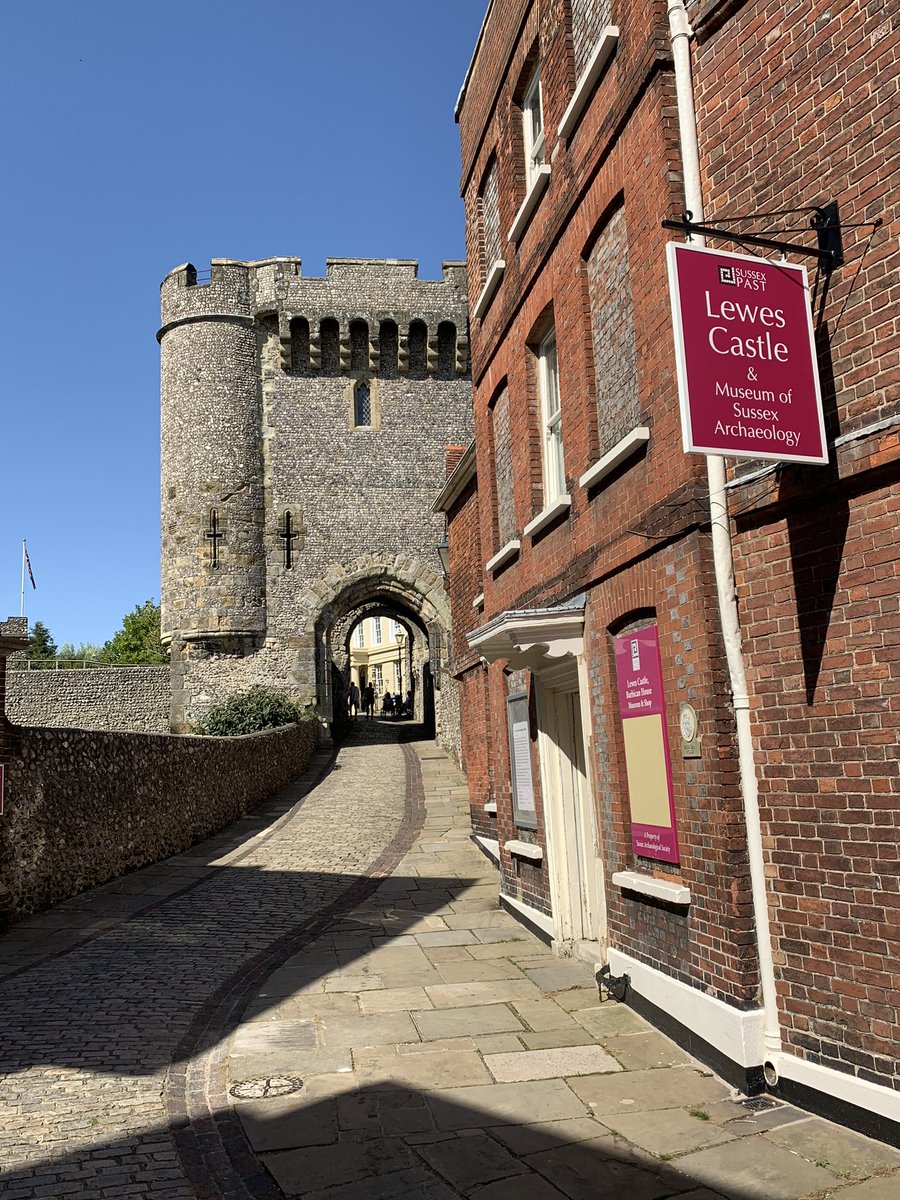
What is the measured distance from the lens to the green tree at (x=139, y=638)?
6269 centimetres

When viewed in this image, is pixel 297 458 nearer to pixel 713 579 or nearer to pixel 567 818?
pixel 567 818

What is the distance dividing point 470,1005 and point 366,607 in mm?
30949

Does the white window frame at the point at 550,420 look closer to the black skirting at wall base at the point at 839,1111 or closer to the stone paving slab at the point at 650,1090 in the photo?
the stone paving slab at the point at 650,1090

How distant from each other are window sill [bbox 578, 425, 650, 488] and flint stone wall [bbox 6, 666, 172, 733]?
86.4 ft

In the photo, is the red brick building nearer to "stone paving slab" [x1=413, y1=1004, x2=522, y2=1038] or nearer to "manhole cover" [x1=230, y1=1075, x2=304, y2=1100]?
"stone paving slab" [x1=413, y1=1004, x2=522, y2=1038]

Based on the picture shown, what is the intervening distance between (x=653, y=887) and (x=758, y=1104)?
4.87ft

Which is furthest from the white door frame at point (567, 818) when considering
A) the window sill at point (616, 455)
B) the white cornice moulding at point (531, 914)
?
the window sill at point (616, 455)

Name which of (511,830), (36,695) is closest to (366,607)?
(36,695)

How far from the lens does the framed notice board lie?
943 centimetres

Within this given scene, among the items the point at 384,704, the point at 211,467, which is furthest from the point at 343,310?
the point at 384,704

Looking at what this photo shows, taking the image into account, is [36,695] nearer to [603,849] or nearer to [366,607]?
[366,607]

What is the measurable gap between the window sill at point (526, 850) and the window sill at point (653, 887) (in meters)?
2.06

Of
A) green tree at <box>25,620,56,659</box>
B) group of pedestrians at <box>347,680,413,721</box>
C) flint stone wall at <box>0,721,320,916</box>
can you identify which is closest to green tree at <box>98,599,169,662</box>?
green tree at <box>25,620,56,659</box>

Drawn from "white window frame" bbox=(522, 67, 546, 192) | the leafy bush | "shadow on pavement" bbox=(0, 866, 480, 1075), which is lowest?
"shadow on pavement" bbox=(0, 866, 480, 1075)
